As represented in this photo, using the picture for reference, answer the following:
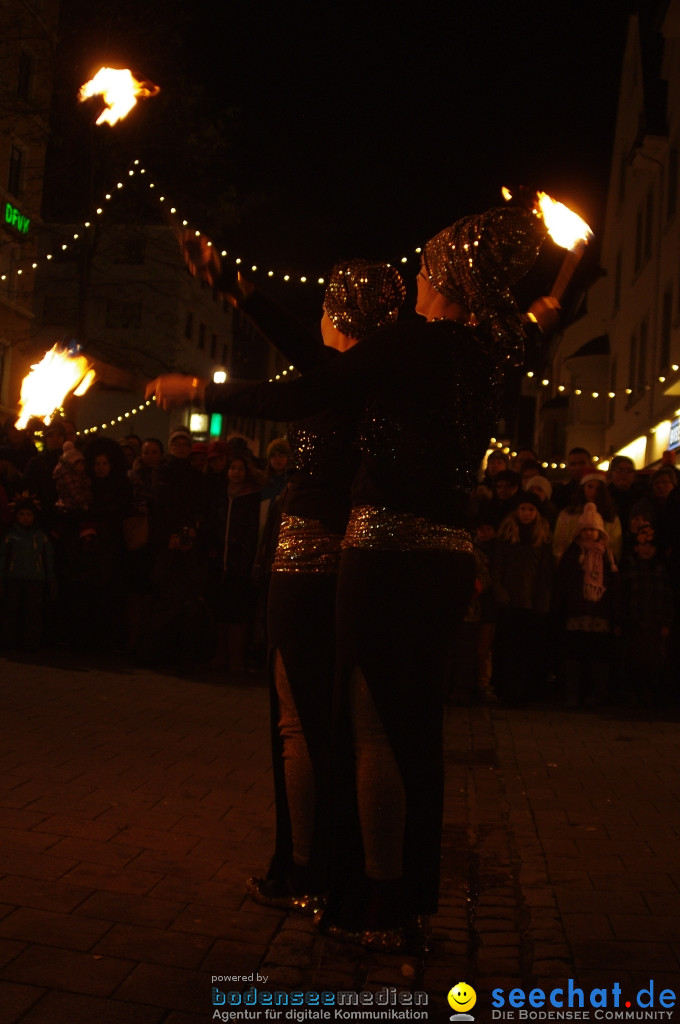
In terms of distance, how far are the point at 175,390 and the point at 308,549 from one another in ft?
2.55

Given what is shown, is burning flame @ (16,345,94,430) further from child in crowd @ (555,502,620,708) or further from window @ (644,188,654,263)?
window @ (644,188,654,263)

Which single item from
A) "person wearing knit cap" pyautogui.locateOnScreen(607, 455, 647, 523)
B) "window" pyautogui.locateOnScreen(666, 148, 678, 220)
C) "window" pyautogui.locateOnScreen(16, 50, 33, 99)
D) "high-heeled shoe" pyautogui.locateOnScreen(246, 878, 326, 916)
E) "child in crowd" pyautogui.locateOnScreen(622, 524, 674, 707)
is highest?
"window" pyautogui.locateOnScreen(16, 50, 33, 99)

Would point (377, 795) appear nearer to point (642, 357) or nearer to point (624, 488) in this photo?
point (624, 488)

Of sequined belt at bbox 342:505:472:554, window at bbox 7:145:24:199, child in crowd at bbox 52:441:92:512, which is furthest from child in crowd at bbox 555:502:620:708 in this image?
window at bbox 7:145:24:199

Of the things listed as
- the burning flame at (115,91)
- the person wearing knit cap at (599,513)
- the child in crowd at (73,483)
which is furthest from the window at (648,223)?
the burning flame at (115,91)

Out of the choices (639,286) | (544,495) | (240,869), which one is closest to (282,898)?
(240,869)

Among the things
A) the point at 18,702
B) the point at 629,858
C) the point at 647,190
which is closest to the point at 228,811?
the point at 629,858

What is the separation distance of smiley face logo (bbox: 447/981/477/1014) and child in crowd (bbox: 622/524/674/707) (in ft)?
24.8

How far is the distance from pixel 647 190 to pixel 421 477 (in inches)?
1106

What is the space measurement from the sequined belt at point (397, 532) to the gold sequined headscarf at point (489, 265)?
28.9 inches

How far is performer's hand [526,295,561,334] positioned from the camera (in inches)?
174

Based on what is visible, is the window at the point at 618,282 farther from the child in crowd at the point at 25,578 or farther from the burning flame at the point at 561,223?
the burning flame at the point at 561,223

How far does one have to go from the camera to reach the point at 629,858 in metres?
5.22

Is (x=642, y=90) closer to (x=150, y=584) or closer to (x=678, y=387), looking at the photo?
(x=678, y=387)
